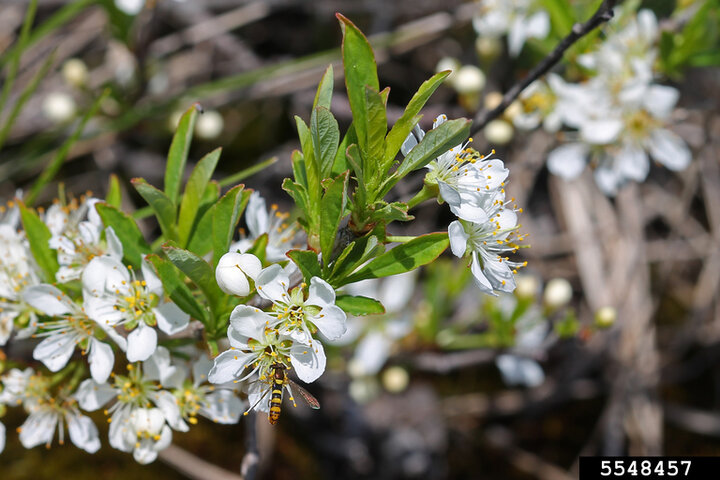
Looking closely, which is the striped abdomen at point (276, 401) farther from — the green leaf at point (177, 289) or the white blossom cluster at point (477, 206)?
the white blossom cluster at point (477, 206)

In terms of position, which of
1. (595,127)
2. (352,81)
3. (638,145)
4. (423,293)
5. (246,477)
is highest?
(352,81)

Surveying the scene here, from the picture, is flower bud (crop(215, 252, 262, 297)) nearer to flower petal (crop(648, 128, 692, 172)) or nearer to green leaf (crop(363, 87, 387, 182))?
green leaf (crop(363, 87, 387, 182))

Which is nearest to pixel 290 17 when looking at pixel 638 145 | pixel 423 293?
pixel 423 293

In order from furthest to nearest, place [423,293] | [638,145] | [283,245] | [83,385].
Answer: [423,293], [638,145], [283,245], [83,385]

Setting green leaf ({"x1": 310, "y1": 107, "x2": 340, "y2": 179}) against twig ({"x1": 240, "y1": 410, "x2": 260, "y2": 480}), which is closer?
green leaf ({"x1": 310, "y1": 107, "x2": 340, "y2": 179})

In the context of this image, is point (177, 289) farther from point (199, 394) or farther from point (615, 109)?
point (615, 109)

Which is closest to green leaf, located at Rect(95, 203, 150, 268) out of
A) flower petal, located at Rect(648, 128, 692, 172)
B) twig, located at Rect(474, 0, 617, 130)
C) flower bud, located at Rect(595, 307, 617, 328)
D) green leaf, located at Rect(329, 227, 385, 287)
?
green leaf, located at Rect(329, 227, 385, 287)

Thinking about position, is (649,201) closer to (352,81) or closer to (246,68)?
(246,68)

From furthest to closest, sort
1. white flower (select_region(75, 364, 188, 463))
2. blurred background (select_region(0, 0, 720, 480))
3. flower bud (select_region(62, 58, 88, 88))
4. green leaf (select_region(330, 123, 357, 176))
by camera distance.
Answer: flower bud (select_region(62, 58, 88, 88))
blurred background (select_region(0, 0, 720, 480))
white flower (select_region(75, 364, 188, 463))
green leaf (select_region(330, 123, 357, 176))
